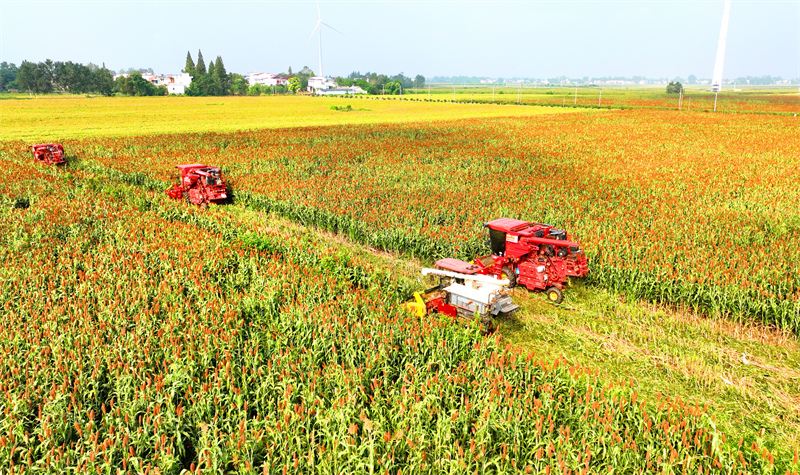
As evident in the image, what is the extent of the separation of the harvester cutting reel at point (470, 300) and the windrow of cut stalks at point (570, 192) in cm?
298

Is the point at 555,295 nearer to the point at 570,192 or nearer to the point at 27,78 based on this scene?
the point at 570,192

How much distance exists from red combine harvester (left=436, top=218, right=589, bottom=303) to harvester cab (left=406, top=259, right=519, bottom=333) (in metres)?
1.06

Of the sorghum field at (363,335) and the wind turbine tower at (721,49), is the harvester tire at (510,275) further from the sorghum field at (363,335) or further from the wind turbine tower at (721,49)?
the wind turbine tower at (721,49)

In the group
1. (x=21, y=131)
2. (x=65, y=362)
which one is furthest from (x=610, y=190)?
(x=21, y=131)

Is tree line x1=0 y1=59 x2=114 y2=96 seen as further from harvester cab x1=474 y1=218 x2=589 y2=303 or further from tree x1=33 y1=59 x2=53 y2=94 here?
harvester cab x1=474 y1=218 x2=589 y2=303

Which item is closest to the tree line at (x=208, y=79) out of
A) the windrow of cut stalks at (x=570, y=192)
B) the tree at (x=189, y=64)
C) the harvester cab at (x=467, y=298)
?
the tree at (x=189, y=64)

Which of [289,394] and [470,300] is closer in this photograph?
[289,394]

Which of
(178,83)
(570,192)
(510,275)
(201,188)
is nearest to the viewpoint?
(510,275)

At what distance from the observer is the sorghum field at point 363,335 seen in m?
4.97

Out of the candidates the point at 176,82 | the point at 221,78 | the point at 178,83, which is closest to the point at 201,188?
the point at 221,78

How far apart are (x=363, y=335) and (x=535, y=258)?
188 inches

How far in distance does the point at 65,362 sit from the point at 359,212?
940 cm

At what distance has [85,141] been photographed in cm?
3200

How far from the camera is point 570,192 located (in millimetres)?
17094
